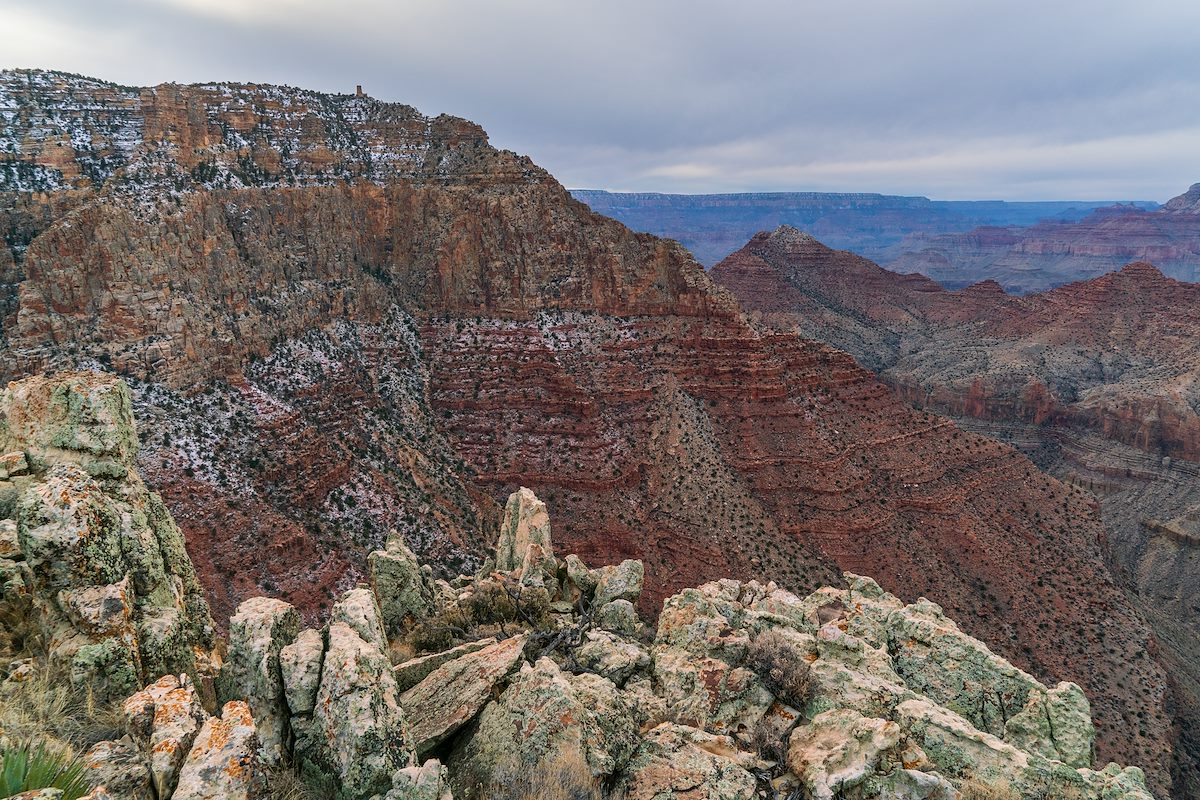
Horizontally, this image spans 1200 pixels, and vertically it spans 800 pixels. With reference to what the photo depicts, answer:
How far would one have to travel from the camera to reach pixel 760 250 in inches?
6969

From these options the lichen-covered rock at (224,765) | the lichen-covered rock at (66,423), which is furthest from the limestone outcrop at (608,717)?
the lichen-covered rock at (66,423)

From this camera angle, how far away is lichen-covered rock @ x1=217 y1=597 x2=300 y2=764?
10430 millimetres

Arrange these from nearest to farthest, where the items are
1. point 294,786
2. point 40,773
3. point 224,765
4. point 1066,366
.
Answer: point 40,773 < point 224,765 < point 294,786 < point 1066,366

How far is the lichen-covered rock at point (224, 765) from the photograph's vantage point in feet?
25.2

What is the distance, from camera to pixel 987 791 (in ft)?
42.7

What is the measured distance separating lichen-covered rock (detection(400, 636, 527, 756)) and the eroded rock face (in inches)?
171

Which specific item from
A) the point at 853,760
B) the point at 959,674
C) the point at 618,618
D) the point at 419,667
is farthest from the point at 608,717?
the point at 959,674

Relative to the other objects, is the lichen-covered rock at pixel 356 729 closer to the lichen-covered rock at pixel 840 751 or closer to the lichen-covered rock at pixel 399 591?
the lichen-covered rock at pixel 840 751

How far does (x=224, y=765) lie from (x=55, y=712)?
117 inches

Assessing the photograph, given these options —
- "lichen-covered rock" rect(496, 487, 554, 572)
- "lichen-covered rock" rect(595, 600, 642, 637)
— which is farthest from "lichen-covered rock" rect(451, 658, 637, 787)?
"lichen-covered rock" rect(496, 487, 554, 572)

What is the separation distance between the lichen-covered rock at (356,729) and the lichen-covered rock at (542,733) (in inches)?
82.4

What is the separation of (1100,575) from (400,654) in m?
62.9

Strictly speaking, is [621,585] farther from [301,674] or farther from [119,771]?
[119,771]

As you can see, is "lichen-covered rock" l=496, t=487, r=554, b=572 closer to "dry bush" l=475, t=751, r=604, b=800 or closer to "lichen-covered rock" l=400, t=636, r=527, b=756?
"lichen-covered rock" l=400, t=636, r=527, b=756
